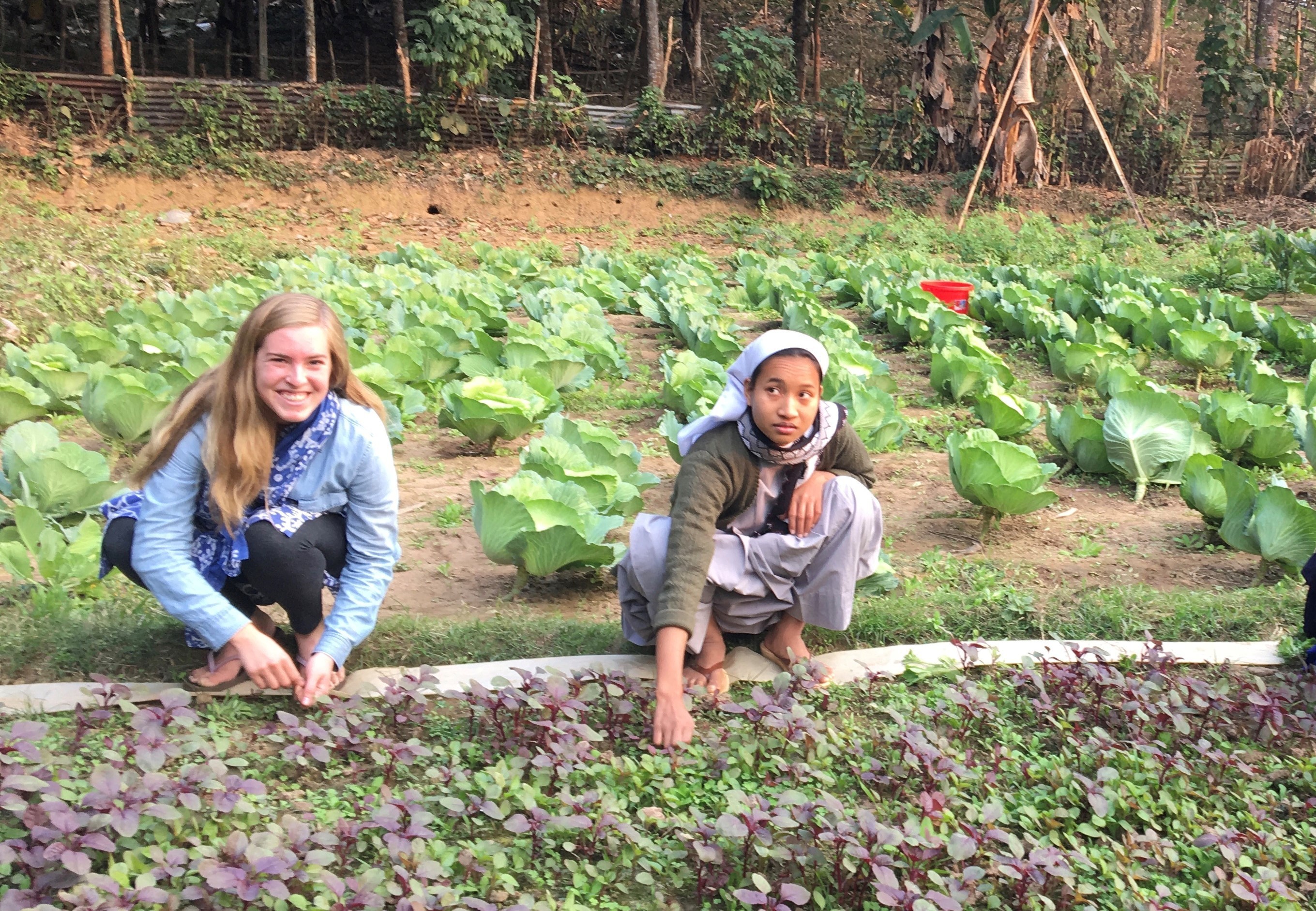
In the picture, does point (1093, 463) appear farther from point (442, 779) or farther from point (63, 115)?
point (63, 115)

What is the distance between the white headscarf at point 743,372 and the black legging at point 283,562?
862 millimetres

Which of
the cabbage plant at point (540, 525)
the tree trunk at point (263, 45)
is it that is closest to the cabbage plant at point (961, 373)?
the cabbage plant at point (540, 525)

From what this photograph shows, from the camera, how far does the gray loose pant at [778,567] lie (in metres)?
2.74

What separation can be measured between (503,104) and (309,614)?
43.5ft

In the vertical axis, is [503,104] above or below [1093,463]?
above

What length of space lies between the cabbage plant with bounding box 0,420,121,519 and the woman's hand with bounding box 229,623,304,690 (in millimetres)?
1410

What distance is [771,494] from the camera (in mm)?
2859

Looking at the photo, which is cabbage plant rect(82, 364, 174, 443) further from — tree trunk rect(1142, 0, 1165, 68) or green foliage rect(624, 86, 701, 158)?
tree trunk rect(1142, 0, 1165, 68)

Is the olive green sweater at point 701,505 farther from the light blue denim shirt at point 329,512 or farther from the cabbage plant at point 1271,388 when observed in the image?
the cabbage plant at point 1271,388

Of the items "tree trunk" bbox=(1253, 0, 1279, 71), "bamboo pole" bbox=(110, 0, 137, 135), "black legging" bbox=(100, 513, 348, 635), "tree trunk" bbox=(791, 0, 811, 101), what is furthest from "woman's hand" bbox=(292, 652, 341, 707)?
"tree trunk" bbox=(1253, 0, 1279, 71)

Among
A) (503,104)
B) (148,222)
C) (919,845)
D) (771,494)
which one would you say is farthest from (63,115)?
(919,845)

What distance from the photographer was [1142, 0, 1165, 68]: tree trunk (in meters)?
16.8

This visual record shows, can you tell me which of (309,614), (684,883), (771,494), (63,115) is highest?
(63,115)

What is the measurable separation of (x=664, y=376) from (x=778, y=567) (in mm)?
3652
